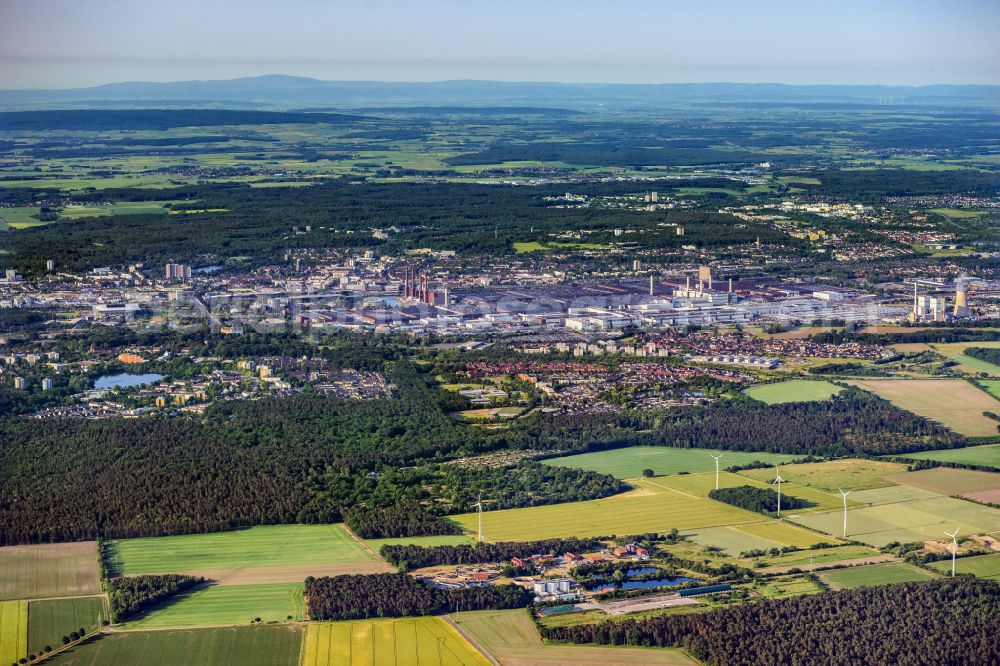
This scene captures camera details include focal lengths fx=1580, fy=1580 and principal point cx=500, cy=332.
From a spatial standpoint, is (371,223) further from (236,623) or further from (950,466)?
(236,623)

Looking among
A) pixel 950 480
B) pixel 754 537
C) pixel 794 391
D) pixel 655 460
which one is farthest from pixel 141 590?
pixel 794 391

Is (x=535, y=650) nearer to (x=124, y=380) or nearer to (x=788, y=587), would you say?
(x=788, y=587)

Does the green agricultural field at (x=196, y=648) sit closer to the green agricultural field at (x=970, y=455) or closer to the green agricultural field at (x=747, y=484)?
the green agricultural field at (x=747, y=484)

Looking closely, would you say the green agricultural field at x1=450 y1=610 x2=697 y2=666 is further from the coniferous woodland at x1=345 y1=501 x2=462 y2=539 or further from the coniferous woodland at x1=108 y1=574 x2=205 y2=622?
the coniferous woodland at x1=108 y1=574 x2=205 y2=622

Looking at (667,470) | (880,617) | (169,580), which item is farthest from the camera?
(667,470)

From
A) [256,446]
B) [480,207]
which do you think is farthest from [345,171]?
[256,446]

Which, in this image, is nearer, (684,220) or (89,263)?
(89,263)
